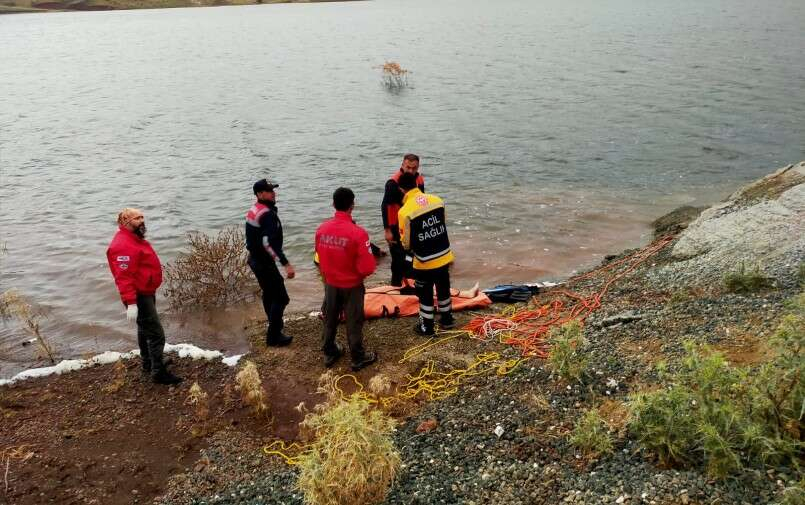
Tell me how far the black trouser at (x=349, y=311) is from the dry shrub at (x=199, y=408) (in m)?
1.62

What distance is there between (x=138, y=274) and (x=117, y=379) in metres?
1.64

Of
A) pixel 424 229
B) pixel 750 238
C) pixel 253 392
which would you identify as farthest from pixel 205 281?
pixel 750 238

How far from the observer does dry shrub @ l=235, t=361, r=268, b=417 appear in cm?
658

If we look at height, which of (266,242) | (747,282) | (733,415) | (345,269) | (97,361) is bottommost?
(97,361)

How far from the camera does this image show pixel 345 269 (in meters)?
6.96

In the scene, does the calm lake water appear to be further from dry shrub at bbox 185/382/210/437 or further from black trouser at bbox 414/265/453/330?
black trouser at bbox 414/265/453/330

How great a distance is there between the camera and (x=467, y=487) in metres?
4.81

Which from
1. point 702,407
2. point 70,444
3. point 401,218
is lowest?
point 70,444

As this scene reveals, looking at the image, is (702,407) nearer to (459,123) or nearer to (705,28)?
(459,123)

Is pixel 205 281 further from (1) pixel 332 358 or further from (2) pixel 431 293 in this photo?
(2) pixel 431 293

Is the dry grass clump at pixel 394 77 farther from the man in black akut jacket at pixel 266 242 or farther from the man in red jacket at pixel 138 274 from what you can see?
the man in red jacket at pixel 138 274

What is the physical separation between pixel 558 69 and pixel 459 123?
12.6 meters

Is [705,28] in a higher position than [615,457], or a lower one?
higher

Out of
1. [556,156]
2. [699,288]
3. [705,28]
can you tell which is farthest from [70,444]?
[705,28]
